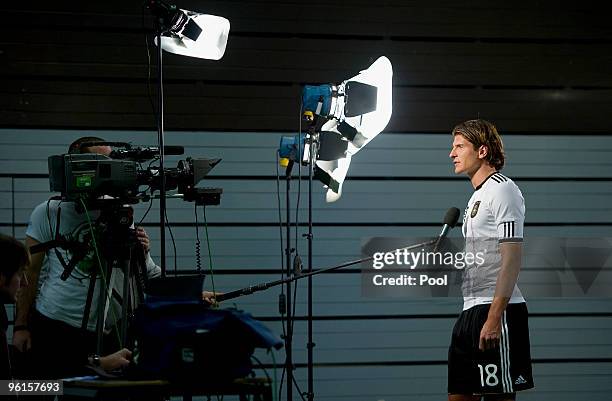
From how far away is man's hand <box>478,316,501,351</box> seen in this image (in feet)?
11.0

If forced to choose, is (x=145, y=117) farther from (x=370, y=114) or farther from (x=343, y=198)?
(x=370, y=114)

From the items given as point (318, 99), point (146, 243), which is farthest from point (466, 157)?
point (146, 243)

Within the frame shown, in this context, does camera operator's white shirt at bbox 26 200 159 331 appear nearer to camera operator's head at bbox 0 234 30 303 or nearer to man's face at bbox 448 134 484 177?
camera operator's head at bbox 0 234 30 303

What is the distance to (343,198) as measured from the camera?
532cm

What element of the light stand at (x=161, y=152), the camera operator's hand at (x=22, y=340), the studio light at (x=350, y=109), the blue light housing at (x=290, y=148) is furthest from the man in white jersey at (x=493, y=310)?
the camera operator's hand at (x=22, y=340)

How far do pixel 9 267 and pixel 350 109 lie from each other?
1.95m

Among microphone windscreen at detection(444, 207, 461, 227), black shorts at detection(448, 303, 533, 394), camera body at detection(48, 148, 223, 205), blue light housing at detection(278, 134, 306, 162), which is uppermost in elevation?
blue light housing at detection(278, 134, 306, 162)

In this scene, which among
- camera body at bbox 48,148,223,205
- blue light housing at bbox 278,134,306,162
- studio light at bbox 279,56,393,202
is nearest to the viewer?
camera body at bbox 48,148,223,205

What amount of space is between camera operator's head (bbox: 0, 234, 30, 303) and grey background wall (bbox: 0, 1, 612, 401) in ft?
8.12

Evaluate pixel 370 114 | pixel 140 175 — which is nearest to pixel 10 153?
pixel 140 175

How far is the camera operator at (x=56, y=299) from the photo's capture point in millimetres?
3613

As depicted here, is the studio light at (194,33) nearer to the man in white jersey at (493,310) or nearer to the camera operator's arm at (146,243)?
the camera operator's arm at (146,243)

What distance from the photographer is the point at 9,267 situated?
8.60 ft

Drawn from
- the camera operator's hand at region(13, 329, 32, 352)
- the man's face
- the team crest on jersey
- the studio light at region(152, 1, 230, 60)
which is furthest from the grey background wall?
the team crest on jersey
